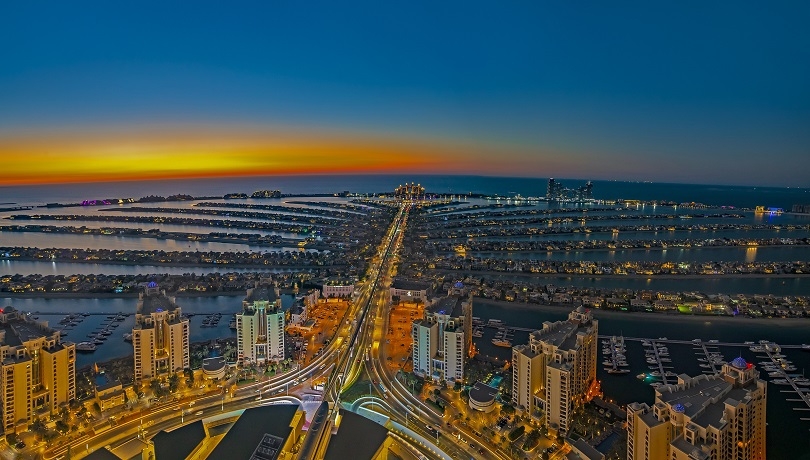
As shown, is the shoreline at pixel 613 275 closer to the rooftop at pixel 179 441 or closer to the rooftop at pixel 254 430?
the rooftop at pixel 254 430

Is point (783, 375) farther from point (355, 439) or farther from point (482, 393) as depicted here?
point (355, 439)

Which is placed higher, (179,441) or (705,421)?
(705,421)

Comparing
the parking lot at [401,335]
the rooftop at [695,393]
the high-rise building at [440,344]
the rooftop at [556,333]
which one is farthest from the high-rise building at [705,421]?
the parking lot at [401,335]

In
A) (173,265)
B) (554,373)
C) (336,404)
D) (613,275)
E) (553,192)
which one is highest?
(553,192)

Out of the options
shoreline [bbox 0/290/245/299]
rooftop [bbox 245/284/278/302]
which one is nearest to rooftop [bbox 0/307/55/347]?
rooftop [bbox 245/284/278/302]

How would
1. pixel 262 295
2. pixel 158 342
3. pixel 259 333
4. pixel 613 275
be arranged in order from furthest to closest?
pixel 613 275 < pixel 262 295 < pixel 259 333 < pixel 158 342

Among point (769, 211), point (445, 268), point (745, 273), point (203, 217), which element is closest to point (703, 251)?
point (745, 273)

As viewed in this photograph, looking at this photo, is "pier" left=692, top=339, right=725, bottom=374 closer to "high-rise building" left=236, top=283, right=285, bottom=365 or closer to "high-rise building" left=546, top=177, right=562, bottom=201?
"high-rise building" left=236, top=283, right=285, bottom=365

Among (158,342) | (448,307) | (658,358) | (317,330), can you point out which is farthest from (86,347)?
(658,358)
